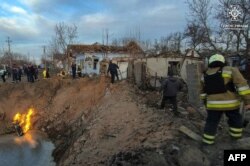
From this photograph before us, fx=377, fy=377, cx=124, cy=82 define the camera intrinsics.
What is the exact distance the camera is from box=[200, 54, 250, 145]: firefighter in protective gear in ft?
26.3

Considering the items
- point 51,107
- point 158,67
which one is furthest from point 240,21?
point 51,107

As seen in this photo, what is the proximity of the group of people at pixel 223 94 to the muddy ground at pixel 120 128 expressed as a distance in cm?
47

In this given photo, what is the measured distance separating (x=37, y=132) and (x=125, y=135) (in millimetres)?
14997

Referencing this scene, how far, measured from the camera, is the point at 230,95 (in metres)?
8.21

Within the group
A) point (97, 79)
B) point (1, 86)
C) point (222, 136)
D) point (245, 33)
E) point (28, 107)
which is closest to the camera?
point (222, 136)

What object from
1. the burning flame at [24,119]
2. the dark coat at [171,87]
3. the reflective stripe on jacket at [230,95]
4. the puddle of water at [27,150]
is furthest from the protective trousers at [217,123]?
the burning flame at [24,119]

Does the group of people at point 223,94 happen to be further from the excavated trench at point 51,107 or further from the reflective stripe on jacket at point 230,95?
the excavated trench at point 51,107

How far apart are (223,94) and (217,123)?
70 cm

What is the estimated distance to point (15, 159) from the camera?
60.1 ft

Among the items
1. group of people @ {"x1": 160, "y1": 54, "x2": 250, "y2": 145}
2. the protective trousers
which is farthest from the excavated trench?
group of people @ {"x1": 160, "y1": 54, "x2": 250, "y2": 145}

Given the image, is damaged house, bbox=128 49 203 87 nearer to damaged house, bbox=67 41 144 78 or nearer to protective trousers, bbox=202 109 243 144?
protective trousers, bbox=202 109 243 144

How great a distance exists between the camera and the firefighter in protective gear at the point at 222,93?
316 inches

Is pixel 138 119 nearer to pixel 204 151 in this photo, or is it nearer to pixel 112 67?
pixel 204 151

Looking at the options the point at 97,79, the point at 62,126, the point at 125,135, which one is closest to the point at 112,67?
the point at 97,79
